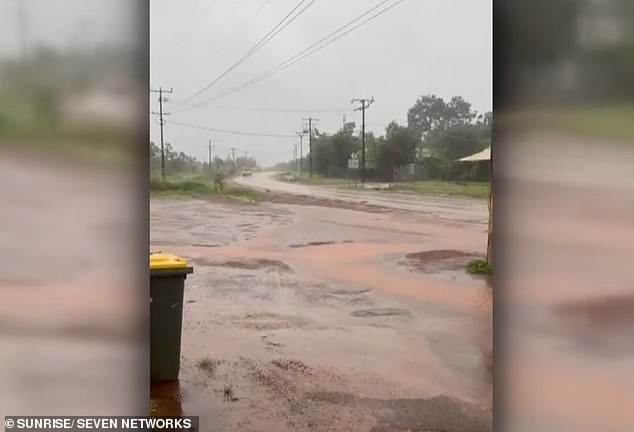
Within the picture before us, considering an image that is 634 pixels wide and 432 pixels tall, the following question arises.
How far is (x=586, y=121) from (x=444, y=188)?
6.92 metres

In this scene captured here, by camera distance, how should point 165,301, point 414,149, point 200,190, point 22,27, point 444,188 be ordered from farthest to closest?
point 444,188 → point 414,149 → point 200,190 → point 165,301 → point 22,27

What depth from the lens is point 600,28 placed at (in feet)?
3.48

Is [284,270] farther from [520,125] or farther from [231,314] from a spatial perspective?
[520,125]

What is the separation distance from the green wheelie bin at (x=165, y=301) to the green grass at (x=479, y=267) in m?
4.05

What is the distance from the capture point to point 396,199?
8.33 metres

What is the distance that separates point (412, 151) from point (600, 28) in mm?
6681

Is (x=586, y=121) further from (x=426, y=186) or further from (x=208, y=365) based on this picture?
(x=426, y=186)

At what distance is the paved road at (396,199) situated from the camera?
25.2 feet

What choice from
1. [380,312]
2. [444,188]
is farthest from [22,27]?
[444,188]

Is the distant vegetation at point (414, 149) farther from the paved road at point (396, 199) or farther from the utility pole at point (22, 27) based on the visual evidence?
the utility pole at point (22, 27)

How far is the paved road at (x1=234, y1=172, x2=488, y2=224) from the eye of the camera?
7.68 meters

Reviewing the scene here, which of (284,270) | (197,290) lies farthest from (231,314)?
(284,270)

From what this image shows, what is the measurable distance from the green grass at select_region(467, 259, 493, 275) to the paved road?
4.34 feet

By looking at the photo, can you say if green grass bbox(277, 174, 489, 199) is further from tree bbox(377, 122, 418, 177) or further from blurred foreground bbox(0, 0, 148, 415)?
blurred foreground bbox(0, 0, 148, 415)
